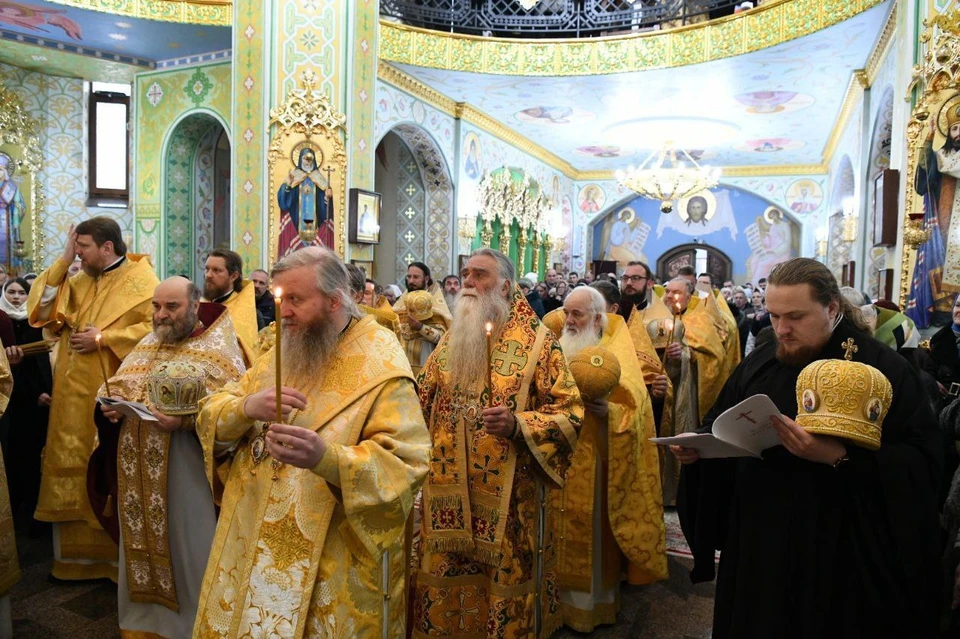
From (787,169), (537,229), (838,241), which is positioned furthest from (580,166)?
(838,241)

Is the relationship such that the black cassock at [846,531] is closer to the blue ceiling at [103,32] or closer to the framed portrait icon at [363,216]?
the framed portrait icon at [363,216]

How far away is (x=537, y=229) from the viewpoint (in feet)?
57.7

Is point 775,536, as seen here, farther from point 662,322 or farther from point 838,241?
point 838,241

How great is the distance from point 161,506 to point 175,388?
56cm

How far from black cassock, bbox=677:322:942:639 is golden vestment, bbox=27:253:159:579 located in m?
3.11

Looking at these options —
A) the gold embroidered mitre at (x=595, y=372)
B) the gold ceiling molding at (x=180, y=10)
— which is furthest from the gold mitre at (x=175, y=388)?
the gold ceiling molding at (x=180, y=10)

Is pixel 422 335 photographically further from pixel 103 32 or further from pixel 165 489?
pixel 103 32

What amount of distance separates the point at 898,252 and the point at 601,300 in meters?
4.09

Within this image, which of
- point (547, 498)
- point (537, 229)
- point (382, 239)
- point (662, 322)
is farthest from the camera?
point (537, 229)

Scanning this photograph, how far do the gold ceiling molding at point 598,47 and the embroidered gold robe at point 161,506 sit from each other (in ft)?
28.8

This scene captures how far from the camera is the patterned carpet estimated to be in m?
3.27

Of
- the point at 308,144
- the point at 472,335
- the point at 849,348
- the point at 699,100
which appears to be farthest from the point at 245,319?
the point at 699,100

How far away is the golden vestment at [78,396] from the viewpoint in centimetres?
377

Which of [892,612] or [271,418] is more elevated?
[271,418]
